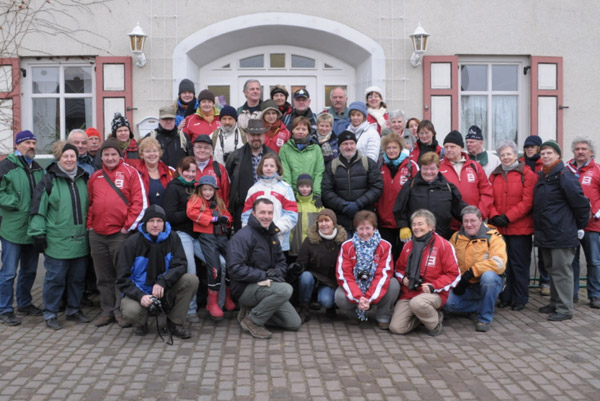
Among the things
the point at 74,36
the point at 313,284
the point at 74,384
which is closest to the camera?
the point at 74,384

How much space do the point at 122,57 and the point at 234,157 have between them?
3970mm

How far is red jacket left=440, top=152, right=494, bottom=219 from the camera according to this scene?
250 inches

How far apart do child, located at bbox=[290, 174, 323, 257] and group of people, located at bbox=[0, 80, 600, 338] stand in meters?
0.02

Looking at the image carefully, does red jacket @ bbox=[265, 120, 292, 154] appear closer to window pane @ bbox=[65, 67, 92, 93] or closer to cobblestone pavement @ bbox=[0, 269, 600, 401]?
cobblestone pavement @ bbox=[0, 269, 600, 401]

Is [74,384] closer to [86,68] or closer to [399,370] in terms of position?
[399,370]

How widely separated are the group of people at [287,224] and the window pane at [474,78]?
3.34m

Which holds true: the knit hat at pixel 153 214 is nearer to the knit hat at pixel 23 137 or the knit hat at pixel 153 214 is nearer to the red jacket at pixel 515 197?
the knit hat at pixel 23 137

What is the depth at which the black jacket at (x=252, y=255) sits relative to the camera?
5531mm

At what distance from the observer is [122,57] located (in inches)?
368

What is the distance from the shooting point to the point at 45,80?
9727mm

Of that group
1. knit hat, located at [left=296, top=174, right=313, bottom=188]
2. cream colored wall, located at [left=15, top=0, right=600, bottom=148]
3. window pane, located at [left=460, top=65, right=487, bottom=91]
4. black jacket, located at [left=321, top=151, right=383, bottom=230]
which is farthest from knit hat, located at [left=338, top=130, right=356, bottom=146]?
window pane, located at [left=460, top=65, right=487, bottom=91]

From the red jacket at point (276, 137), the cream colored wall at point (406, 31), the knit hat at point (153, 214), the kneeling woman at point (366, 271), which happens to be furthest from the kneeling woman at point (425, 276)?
the cream colored wall at point (406, 31)

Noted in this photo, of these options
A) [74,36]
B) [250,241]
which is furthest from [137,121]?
[250,241]

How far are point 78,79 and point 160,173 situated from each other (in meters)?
4.39
